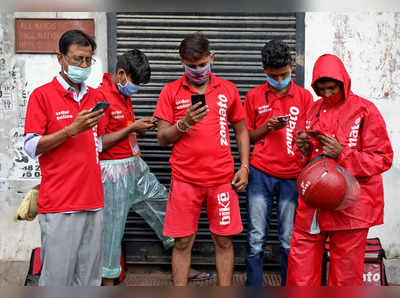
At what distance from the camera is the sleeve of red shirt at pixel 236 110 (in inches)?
146

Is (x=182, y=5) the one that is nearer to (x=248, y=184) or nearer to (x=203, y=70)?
(x=203, y=70)

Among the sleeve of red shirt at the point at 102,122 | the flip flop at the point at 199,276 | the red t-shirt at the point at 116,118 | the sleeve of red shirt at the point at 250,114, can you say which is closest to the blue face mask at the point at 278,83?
the sleeve of red shirt at the point at 250,114

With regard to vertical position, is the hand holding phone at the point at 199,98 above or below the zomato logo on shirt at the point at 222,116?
above

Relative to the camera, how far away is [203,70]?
11.3 ft

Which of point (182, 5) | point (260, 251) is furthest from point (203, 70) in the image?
point (182, 5)

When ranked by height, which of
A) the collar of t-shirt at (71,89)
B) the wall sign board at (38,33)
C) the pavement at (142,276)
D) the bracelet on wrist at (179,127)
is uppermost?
the wall sign board at (38,33)

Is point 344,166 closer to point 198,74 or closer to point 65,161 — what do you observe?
point 198,74

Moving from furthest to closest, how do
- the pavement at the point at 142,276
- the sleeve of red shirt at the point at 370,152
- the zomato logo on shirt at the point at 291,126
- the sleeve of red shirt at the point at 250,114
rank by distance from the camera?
the pavement at the point at 142,276, the sleeve of red shirt at the point at 250,114, the zomato logo on shirt at the point at 291,126, the sleeve of red shirt at the point at 370,152

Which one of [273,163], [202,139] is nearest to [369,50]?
[273,163]

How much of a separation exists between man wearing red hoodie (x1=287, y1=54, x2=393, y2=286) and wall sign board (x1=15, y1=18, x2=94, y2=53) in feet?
9.05

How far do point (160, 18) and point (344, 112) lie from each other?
8.17 feet

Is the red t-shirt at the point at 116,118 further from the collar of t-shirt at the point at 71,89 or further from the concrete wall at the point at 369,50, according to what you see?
the concrete wall at the point at 369,50

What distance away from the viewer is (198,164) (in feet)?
11.5

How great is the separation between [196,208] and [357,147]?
4.35 ft
